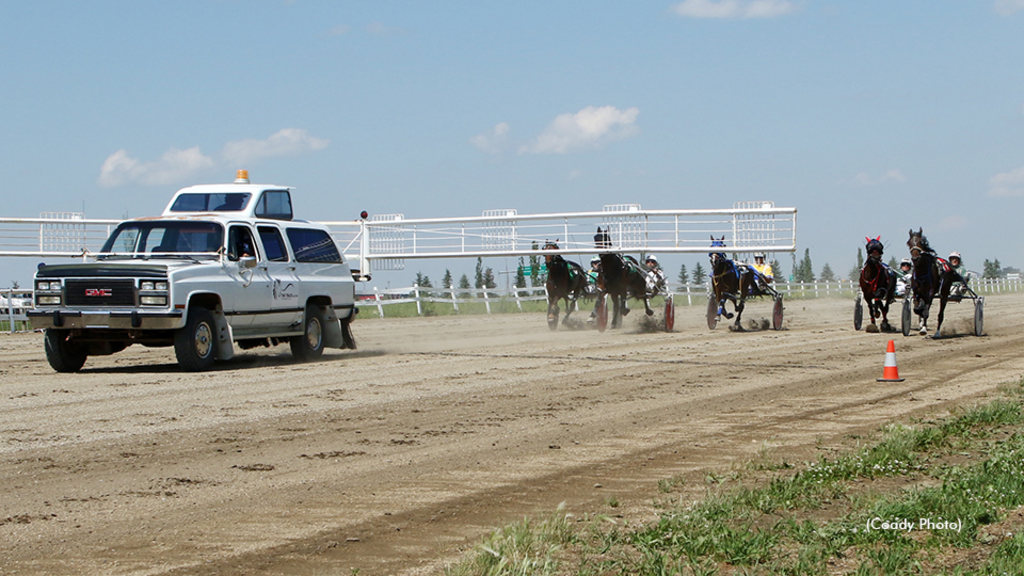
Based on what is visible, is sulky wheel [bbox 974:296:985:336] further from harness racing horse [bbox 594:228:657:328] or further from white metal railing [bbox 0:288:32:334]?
white metal railing [bbox 0:288:32:334]

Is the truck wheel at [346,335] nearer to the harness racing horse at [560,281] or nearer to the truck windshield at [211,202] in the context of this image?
the truck windshield at [211,202]

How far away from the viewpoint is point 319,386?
1220cm

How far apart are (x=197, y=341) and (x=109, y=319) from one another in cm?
Answer: 115

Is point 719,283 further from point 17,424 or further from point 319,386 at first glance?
point 17,424

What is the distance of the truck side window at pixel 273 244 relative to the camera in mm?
15531

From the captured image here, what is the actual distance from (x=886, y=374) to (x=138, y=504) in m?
9.78

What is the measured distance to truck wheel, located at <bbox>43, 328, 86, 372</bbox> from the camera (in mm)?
13824

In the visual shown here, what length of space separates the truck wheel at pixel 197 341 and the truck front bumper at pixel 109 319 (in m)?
0.25

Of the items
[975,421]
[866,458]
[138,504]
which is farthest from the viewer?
[975,421]

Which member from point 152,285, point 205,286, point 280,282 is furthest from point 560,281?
point 152,285

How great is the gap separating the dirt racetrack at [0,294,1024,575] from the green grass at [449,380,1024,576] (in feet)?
1.58

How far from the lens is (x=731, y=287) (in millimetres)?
23969

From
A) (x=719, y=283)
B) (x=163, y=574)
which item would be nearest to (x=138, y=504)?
(x=163, y=574)

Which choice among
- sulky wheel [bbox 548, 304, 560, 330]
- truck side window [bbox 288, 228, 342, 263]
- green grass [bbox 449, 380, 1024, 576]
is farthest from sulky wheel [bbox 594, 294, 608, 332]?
green grass [bbox 449, 380, 1024, 576]
